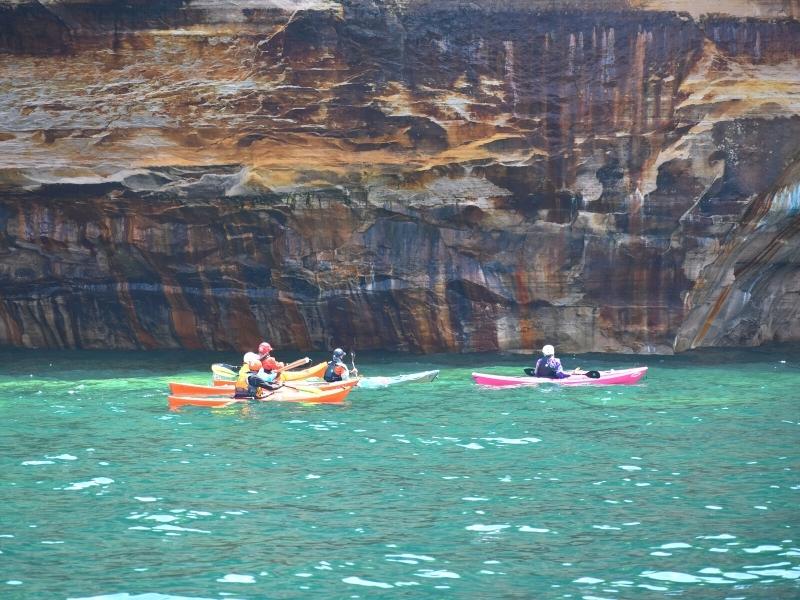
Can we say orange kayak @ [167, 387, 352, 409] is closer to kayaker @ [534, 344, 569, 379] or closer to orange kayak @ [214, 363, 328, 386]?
orange kayak @ [214, 363, 328, 386]

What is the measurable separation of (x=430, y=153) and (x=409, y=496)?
A: 14.0 meters

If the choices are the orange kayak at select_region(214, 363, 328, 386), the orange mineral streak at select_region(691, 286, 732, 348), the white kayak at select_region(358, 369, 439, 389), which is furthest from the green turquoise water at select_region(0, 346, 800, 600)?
the orange mineral streak at select_region(691, 286, 732, 348)

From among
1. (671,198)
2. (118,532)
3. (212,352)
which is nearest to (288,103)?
(212,352)

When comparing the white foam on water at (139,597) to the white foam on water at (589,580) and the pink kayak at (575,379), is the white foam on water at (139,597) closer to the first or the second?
the white foam on water at (589,580)

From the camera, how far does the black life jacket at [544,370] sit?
21.5 metres

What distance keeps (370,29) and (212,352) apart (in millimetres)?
9434

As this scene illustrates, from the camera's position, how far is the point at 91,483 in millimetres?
12828

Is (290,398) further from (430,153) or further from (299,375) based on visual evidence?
(430,153)

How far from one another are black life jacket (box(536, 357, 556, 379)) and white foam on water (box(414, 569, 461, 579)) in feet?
40.5

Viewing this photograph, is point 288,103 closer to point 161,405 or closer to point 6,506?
point 161,405

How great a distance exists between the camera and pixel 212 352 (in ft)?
92.6

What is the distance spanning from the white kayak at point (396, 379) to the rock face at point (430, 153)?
4.24 metres

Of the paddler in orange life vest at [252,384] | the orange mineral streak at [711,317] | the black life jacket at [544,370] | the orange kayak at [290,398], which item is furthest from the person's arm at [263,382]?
the orange mineral streak at [711,317]

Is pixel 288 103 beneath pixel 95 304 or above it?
above
